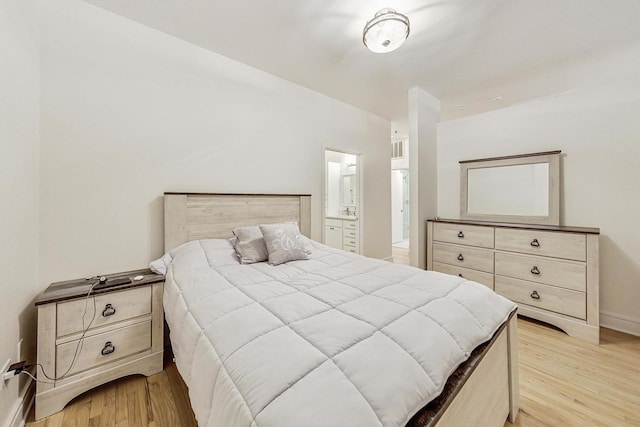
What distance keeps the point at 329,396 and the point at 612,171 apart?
11.6 ft

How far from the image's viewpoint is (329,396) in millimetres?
667

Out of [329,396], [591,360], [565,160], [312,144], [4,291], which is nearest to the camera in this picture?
[329,396]

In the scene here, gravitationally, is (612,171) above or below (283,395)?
above

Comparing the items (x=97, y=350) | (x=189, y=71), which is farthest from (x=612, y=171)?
(x=97, y=350)

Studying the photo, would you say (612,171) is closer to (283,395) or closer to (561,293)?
(561,293)

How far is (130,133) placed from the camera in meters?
2.04

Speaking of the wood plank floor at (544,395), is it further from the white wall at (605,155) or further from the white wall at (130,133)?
the white wall at (130,133)

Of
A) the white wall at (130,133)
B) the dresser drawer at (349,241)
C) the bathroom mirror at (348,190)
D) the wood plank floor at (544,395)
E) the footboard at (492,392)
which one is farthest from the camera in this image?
the bathroom mirror at (348,190)

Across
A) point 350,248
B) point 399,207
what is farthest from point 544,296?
point 399,207

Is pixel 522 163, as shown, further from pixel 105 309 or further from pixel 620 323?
pixel 105 309

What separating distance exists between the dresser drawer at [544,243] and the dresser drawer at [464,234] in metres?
0.11

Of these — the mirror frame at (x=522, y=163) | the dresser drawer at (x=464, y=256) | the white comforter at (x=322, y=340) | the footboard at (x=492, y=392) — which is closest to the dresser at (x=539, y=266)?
the dresser drawer at (x=464, y=256)

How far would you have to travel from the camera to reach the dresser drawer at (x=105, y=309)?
59.6 inches

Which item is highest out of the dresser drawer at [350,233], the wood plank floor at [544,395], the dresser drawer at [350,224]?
the dresser drawer at [350,224]
